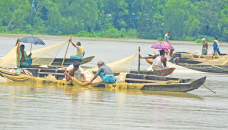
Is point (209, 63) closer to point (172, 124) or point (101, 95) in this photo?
point (101, 95)

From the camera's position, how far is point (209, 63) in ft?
67.2

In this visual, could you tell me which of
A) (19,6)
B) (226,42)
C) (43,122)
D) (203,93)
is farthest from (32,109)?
(226,42)

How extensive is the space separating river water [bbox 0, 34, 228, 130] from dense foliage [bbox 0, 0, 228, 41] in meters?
50.0

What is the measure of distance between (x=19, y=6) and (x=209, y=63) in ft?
147

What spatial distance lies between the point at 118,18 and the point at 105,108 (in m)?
60.4

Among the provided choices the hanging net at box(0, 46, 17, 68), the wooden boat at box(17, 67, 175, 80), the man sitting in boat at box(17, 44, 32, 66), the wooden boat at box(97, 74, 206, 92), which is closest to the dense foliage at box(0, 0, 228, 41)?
the man sitting in boat at box(17, 44, 32, 66)

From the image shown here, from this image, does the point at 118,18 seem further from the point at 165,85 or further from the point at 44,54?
the point at 165,85

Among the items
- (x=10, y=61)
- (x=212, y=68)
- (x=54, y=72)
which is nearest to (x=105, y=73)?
(x=54, y=72)

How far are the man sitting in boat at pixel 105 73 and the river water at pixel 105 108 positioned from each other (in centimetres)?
32

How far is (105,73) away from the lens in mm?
13086

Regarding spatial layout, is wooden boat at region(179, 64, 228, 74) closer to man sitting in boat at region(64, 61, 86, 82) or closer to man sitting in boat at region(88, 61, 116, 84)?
man sitting in boat at region(88, 61, 116, 84)

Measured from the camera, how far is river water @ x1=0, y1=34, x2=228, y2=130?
858cm

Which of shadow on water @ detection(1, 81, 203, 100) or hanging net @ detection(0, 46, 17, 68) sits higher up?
hanging net @ detection(0, 46, 17, 68)

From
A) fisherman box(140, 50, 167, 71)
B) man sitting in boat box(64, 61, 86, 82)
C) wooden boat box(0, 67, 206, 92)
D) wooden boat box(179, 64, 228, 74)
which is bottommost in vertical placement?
wooden boat box(179, 64, 228, 74)
